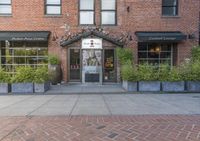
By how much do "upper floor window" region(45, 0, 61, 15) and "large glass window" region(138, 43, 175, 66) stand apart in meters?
6.23

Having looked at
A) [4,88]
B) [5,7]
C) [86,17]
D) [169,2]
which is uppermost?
[169,2]

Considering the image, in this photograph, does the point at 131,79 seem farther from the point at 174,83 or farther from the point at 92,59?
the point at 92,59

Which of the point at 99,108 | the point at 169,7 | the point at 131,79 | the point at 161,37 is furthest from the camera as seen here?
the point at 169,7

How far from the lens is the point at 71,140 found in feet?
20.8

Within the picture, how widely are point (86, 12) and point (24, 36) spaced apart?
15.0ft

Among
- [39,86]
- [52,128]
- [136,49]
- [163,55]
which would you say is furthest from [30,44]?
[52,128]

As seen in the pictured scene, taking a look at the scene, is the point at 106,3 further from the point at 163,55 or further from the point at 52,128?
the point at 52,128

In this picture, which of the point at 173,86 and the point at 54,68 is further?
the point at 54,68

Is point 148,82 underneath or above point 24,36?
underneath

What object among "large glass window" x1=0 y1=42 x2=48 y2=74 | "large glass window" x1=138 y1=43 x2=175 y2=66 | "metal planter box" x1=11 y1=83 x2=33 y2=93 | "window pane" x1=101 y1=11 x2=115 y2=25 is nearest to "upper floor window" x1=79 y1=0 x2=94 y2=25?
"window pane" x1=101 y1=11 x2=115 y2=25

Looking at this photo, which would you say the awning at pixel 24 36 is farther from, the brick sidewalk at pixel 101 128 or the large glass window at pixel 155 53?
the brick sidewalk at pixel 101 128

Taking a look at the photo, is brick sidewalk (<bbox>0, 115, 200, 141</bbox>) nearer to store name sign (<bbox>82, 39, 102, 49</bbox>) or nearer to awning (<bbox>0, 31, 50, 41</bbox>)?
awning (<bbox>0, 31, 50, 41</bbox>)

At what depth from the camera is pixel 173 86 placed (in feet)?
52.2

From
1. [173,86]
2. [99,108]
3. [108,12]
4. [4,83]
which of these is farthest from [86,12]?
[99,108]
